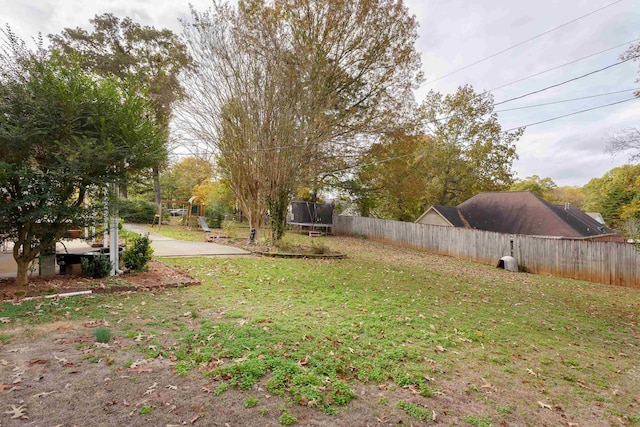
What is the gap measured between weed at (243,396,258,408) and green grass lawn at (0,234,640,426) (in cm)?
20

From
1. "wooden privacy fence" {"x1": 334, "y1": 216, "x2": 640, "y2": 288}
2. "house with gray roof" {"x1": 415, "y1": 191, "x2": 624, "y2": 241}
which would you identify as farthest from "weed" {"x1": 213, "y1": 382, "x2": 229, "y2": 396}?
"house with gray roof" {"x1": 415, "y1": 191, "x2": 624, "y2": 241}

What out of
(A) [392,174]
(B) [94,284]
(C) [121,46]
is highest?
(C) [121,46]

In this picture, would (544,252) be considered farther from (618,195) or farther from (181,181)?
(181,181)

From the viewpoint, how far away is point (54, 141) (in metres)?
5.25

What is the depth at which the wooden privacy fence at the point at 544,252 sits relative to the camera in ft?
35.3

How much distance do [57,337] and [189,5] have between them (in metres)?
14.3

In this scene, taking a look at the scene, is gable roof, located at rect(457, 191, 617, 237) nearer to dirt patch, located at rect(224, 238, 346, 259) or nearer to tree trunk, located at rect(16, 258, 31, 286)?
dirt patch, located at rect(224, 238, 346, 259)

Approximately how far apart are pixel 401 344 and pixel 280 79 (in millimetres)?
11293

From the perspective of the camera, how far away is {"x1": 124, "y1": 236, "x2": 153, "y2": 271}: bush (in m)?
7.05

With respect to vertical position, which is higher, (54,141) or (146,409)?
(54,141)

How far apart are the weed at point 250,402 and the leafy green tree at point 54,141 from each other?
4677 mm

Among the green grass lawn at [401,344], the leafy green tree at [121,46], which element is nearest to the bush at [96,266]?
the green grass lawn at [401,344]

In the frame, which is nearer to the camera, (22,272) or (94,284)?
(22,272)

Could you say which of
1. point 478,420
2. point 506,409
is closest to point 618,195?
point 506,409
